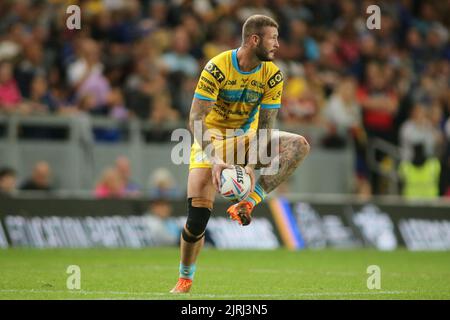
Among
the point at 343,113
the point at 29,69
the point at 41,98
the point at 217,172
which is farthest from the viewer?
the point at 343,113

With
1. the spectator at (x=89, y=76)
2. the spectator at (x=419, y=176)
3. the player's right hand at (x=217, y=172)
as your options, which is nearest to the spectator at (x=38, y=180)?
the spectator at (x=89, y=76)

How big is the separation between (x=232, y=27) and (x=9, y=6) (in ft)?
16.1

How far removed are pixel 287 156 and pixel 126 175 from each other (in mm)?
8964

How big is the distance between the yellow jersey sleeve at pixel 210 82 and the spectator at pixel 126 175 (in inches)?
345

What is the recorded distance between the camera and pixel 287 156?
441 inches

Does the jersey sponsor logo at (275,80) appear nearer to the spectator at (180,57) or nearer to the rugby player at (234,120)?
the rugby player at (234,120)

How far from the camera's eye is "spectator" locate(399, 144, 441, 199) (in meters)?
22.1

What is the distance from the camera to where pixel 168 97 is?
20.9 m

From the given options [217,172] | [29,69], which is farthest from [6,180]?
[217,172]

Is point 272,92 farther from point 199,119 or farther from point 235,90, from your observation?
point 199,119

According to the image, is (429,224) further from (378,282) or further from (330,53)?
(378,282)

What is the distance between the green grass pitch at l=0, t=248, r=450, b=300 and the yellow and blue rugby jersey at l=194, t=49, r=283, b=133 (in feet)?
5.94

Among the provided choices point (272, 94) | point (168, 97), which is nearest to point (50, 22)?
point (168, 97)

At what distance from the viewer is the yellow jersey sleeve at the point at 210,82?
35.6ft
